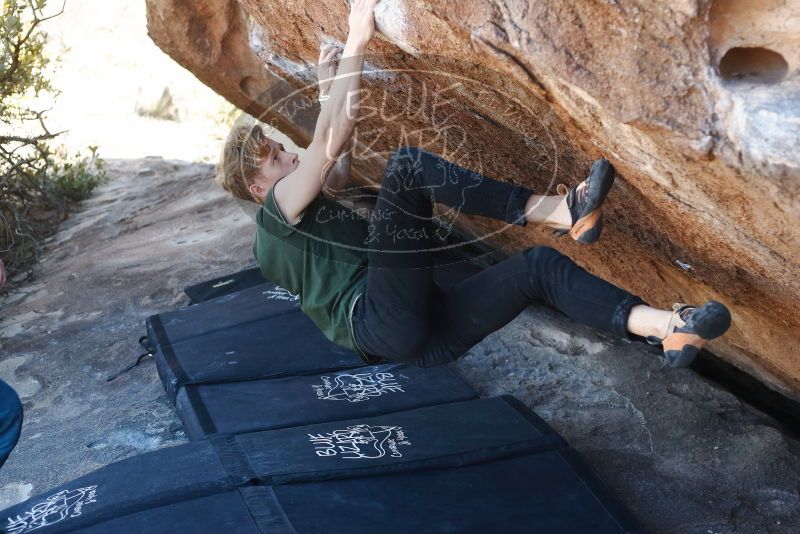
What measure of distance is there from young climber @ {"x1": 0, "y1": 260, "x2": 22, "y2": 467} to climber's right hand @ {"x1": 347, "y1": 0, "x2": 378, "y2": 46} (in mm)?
1263

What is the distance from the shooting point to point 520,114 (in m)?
2.50

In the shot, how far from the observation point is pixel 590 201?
2.11m

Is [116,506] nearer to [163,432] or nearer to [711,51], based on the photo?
[163,432]

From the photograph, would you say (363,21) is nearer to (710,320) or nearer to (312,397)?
(710,320)

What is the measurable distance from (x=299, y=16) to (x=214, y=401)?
1.49 meters

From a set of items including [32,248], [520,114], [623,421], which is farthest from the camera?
[32,248]

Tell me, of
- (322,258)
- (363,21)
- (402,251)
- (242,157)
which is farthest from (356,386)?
(363,21)

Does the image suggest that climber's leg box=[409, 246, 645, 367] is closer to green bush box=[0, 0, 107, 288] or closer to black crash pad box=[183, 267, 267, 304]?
black crash pad box=[183, 267, 267, 304]

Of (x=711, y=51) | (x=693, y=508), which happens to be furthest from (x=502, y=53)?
(x=693, y=508)

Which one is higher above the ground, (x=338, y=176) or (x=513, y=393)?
(x=338, y=176)

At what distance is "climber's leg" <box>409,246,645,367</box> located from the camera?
2.11m

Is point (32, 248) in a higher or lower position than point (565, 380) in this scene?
higher

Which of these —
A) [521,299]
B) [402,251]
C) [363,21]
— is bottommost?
[521,299]

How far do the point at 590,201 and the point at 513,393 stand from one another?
172cm
